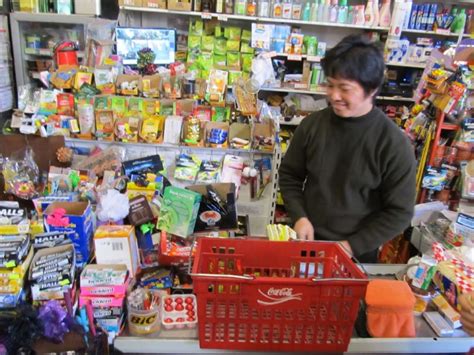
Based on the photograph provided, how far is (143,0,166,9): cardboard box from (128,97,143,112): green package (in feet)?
6.23


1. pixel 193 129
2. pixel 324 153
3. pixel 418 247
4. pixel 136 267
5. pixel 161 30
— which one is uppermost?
pixel 161 30

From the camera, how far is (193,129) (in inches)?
104

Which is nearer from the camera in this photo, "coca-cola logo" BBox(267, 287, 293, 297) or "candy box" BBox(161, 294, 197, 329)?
"coca-cola logo" BBox(267, 287, 293, 297)

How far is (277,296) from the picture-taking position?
3.05 ft

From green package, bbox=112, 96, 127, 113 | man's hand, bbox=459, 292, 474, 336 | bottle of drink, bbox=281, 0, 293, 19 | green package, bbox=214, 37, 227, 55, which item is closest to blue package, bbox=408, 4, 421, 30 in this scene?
bottle of drink, bbox=281, 0, 293, 19

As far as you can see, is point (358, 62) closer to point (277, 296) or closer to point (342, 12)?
point (277, 296)

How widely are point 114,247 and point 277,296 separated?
72cm

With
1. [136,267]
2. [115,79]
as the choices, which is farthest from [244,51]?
[136,267]

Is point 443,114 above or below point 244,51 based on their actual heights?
below

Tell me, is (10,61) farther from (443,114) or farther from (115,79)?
(443,114)

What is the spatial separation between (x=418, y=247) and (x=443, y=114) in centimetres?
92

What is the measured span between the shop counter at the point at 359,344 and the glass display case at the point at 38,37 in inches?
123

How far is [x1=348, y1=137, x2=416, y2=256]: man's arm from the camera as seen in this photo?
1382mm

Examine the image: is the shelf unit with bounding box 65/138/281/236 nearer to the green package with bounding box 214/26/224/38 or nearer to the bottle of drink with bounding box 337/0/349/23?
the green package with bounding box 214/26/224/38
